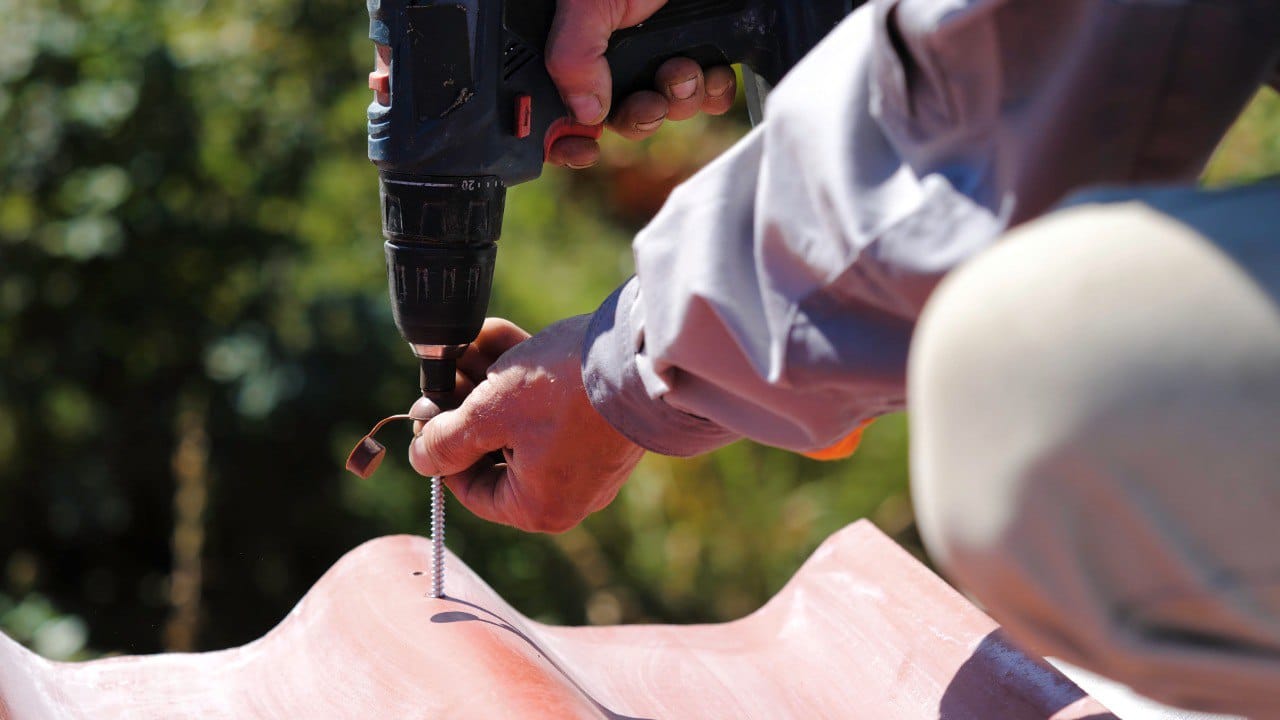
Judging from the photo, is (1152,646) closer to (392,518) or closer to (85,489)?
(392,518)

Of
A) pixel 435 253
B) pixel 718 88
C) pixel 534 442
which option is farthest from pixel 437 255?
pixel 718 88

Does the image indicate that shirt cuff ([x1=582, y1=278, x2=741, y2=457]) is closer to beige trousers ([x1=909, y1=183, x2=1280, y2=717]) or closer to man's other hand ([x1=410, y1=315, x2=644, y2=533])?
man's other hand ([x1=410, y1=315, x2=644, y2=533])

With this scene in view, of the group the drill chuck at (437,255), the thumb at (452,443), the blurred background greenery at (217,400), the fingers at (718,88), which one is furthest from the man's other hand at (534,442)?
the blurred background greenery at (217,400)

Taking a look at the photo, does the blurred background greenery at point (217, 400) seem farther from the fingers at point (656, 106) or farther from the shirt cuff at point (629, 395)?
the shirt cuff at point (629, 395)

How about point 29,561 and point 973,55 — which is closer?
point 973,55

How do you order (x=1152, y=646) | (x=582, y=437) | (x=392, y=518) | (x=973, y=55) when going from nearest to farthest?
(x=1152, y=646)
(x=973, y=55)
(x=582, y=437)
(x=392, y=518)

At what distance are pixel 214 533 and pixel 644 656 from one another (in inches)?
72.1

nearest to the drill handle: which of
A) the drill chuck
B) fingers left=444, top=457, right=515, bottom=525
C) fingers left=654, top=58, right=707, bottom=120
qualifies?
fingers left=654, top=58, right=707, bottom=120

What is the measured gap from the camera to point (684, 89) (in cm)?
180

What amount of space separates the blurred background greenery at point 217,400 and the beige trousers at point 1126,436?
7.72ft

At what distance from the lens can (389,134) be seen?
4.70 feet

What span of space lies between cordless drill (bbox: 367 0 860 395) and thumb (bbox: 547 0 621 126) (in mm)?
18

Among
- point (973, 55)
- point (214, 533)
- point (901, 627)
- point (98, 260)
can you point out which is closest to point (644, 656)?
point (901, 627)

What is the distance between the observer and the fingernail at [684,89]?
179cm
